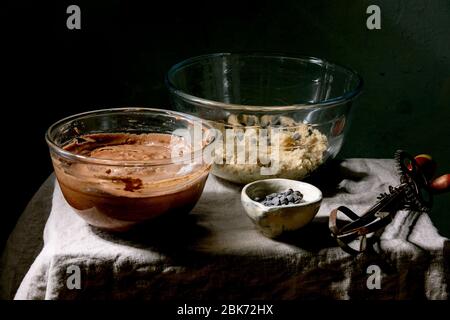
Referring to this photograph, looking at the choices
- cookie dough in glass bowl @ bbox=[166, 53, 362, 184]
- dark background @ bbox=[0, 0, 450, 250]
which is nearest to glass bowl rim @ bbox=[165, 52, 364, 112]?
cookie dough in glass bowl @ bbox=[166, 53, 362, 184]

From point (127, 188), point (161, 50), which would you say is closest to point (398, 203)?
point (127, 188)

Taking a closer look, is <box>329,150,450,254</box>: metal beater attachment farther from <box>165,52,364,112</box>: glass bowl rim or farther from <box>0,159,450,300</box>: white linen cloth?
<box>165,52,364,112</box>: glass bowl rim

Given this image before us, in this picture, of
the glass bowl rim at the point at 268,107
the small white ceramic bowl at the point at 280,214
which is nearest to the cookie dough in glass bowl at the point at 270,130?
the glass bowl rim at the point at 268,107

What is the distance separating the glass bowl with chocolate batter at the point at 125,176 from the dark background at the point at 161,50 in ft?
1.40

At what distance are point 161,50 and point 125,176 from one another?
62 centimetres

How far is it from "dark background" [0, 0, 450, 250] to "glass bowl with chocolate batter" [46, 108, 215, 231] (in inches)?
16.8

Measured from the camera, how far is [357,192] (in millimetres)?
1156

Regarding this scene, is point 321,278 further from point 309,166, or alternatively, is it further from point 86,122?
point 86,122

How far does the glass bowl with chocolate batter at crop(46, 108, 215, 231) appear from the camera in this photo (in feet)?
2.94

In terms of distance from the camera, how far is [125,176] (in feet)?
2.97

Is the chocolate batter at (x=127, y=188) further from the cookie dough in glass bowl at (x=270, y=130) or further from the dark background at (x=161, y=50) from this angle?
the dark background at (x=161, y=50)

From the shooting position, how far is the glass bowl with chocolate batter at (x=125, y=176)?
896mm
